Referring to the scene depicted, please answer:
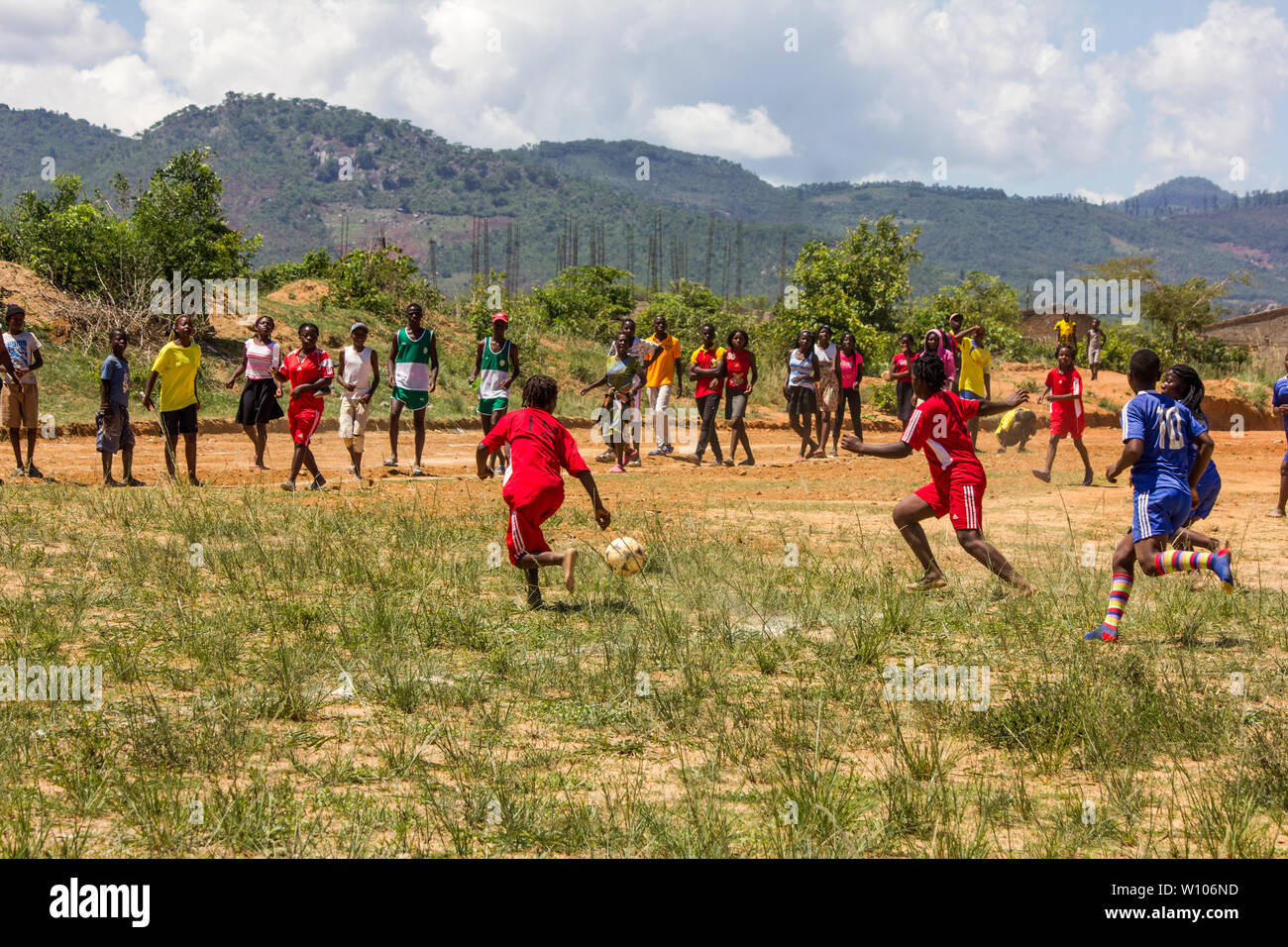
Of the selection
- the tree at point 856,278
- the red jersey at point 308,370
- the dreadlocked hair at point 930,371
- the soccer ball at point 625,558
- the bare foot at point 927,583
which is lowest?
the bare foot at point 927,583

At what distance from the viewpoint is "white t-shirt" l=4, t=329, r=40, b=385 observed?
1175 centimetres

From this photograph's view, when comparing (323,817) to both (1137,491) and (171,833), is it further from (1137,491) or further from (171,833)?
(1137,491)

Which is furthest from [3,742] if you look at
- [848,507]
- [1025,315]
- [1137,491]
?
[1025,315]

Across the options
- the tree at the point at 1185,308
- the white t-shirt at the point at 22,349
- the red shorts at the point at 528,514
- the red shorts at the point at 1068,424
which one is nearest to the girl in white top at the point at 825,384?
the red shorts at the point at 1068,424

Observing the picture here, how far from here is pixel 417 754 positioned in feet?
13.4

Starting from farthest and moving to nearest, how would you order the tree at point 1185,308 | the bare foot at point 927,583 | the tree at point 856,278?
the tree at point 1185,308
the tree at point 856,278
the bare foot at point 927,583

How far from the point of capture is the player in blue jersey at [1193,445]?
6.66 meters

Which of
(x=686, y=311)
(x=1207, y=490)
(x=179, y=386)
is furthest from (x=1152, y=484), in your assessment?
(x=686, y=311)

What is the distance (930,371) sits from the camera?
7.11m

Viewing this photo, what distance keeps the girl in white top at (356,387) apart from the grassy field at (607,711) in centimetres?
398

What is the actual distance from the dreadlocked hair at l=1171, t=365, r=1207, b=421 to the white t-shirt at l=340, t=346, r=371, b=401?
27.8ft

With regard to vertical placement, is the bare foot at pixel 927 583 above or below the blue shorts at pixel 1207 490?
below

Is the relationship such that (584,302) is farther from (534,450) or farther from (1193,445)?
(1193,445)

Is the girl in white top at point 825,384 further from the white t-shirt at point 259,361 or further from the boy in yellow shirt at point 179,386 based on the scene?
the boy in yellow shirt at point 179,386
